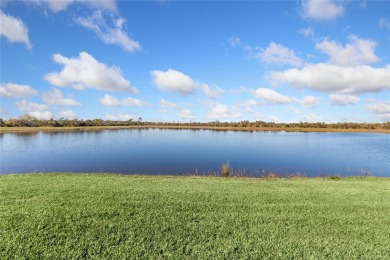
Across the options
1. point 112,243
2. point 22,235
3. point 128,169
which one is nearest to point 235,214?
point 112,243

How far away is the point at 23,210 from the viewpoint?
21.6 feet

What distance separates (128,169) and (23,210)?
15830 mm

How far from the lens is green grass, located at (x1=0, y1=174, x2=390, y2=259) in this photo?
5.17 metres

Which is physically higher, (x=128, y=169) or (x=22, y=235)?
(x=22, y=235)

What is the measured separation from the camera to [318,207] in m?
7.63

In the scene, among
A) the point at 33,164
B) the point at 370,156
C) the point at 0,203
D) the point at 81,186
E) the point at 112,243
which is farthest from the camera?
the point at 370,156

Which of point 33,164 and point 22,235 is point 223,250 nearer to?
point 22,235

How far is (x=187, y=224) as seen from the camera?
20.3ft

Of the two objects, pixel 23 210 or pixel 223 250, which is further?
pixel 23 210

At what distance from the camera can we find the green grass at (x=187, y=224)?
517cm

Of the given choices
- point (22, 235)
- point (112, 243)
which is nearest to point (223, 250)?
point (112, 243)

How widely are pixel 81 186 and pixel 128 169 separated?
43.5ft

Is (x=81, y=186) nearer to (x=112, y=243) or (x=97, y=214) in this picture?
(x=97, y=214)

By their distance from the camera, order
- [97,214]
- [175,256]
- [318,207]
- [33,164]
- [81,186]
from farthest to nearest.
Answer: [33,164] → [81,186] → [318,207] → [97,214] → [175,256]
